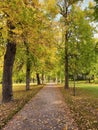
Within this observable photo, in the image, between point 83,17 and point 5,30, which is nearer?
point 5,30

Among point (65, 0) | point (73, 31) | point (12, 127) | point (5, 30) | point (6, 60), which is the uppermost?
point (65, 0)

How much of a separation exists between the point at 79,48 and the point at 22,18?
63.5 feet

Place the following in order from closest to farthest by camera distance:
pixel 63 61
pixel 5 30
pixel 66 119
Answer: pixel 66 119, pixel 5 30, pixel 63 61

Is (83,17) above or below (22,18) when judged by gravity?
above

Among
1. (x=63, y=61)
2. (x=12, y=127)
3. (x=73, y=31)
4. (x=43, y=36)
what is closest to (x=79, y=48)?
(x=73, y=31)

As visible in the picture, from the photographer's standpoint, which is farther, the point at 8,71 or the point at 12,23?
the point at 8,71

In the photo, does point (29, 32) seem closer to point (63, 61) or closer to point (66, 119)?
point (66, 119)

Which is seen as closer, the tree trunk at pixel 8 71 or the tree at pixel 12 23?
the tree at pixel 12 23

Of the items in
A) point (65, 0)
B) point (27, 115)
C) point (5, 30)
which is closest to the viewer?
point (27, 115)

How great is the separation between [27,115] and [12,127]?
8.51ft

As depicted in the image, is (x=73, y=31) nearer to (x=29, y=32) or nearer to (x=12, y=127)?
(x=29, y=32)

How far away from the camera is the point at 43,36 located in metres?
17.5

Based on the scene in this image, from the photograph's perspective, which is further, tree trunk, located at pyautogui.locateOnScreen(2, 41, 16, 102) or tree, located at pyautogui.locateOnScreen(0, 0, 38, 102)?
tree trunk, located at pyautogui.locateOnScreen(2, 41, 16, 102)

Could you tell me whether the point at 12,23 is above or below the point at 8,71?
above
